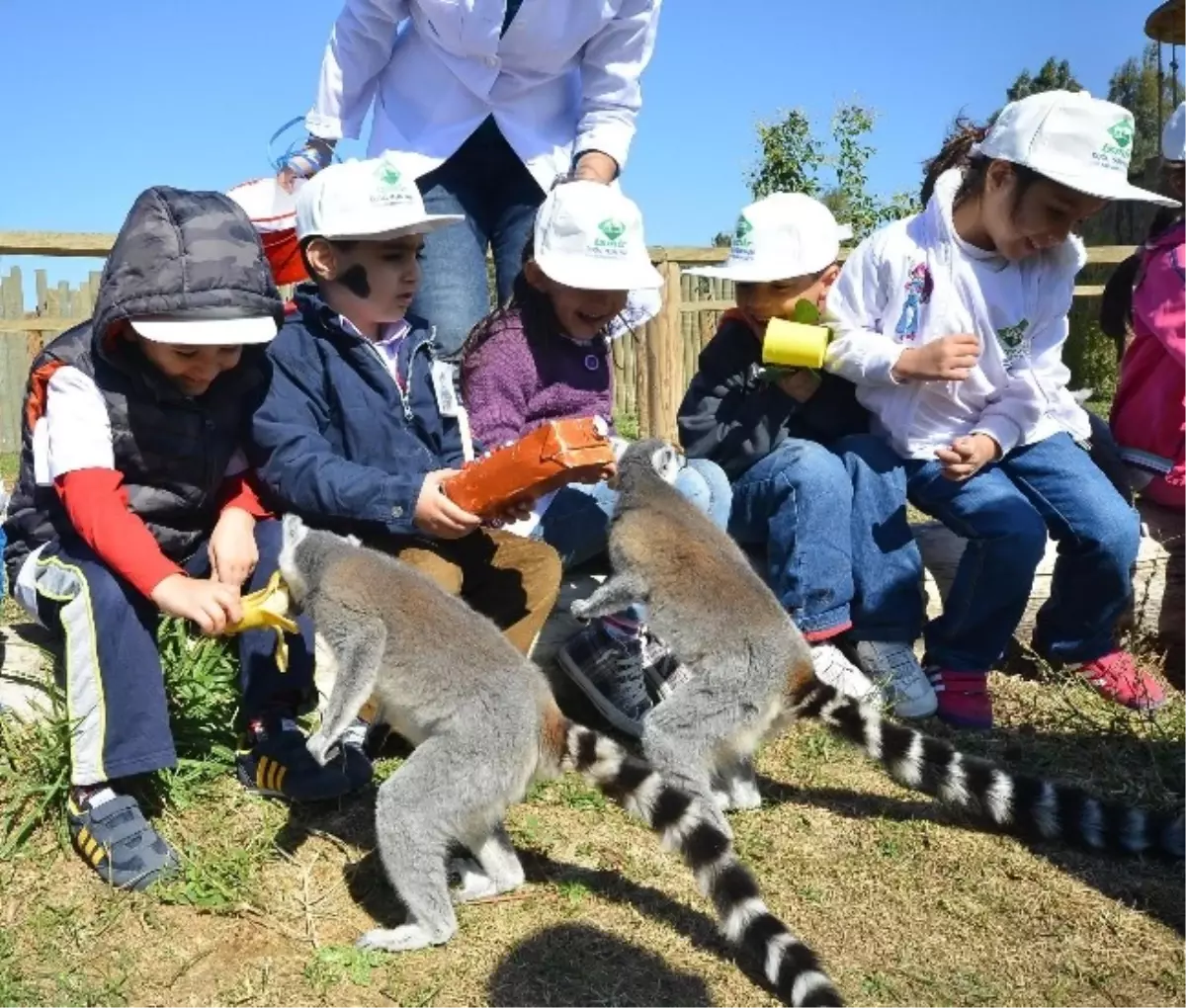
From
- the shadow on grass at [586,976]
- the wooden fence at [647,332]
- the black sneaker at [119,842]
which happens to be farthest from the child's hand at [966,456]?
the wooden fence at [647,332]

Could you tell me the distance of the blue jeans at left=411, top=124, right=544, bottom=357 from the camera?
12.3ft

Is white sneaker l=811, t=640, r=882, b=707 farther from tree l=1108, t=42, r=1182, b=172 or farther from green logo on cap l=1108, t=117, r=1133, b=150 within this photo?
tree l=1108, t=42, r=1182, b=172

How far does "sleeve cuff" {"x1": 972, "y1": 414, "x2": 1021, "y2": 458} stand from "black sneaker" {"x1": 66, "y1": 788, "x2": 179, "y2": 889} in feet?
8.93

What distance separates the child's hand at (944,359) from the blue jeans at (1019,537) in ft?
1.16

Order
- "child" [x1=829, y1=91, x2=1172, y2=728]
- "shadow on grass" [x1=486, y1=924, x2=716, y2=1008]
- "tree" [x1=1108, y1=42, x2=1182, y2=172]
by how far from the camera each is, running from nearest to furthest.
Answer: "shadow on grass" [x1=486, y1=924, x2=716, y2=1008], "child" [x1=829, y1=91, x2=1172, y2=728], "tree" [x1=1108, y1=42, x2=1182, y2=172]

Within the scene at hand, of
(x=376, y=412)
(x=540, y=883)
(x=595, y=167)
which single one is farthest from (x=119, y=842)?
(x=595, y=167)

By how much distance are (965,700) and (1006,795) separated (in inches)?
40.8

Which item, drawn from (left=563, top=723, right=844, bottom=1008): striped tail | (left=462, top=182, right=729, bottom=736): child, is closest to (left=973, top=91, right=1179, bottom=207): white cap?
(left=462, top=182, right=729, bottom=736): child

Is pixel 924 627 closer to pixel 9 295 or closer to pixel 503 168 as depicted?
pixel 503 168

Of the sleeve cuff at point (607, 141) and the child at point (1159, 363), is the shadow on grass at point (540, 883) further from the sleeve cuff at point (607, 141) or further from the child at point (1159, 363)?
the child at point (1159, 363)

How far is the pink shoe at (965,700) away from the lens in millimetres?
3764

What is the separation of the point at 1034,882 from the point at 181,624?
7.80ft

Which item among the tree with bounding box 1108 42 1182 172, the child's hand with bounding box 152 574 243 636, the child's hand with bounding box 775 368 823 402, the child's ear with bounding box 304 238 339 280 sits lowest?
the child's hand with bounding box 152 574 243 636

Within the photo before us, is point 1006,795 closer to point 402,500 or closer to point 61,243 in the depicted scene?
point 402,500
